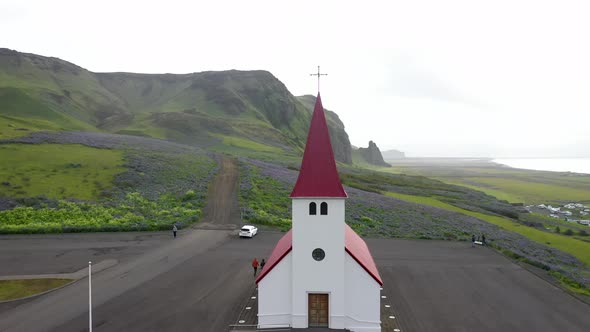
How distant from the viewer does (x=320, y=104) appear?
1873cm

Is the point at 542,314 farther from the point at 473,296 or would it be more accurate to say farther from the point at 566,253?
the point at 566,253

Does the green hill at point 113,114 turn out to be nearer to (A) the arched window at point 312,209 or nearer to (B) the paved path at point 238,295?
(B) the paved path at point 238,295

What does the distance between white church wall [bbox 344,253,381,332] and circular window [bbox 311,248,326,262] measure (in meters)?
1.44

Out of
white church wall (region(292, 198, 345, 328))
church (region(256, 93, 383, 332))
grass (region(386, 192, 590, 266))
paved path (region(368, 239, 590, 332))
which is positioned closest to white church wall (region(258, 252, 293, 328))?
church (region(256, 93, 383, 332))

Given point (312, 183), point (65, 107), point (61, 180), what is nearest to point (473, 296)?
point (312, 183)

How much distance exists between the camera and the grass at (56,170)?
4391 centimetres

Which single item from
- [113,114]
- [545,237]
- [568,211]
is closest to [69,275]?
[545,237]

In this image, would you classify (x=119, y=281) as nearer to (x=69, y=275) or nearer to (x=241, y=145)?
(x=69, y=275)

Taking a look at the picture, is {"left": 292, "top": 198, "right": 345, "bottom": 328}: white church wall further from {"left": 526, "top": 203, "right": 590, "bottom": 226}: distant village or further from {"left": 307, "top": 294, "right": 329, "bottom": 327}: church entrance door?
{"left": 526, "top": 203, "right": 590, "bottom": 226}: distant village

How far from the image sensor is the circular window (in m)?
18.5

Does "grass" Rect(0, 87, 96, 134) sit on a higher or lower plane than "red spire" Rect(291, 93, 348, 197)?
higher

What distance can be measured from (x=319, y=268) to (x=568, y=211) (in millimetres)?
77108

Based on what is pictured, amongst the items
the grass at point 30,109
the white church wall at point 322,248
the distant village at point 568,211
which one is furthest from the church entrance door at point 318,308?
the grass at point 30,109

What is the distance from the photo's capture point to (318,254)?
18609 millimetres
